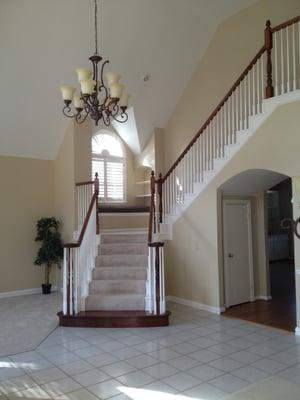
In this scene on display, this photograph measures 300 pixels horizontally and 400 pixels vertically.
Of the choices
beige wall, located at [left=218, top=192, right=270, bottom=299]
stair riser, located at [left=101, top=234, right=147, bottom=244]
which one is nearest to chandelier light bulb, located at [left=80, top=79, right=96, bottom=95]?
stair riser, located at [left=101, top=234, right=147, bottom=244]

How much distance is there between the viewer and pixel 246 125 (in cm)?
572

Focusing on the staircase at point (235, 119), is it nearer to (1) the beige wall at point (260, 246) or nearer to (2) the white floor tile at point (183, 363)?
(1) the beige wall at point (260, 246)

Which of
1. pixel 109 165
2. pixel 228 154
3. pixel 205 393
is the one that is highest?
pixel 109 165

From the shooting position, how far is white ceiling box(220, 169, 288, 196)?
5961 mm

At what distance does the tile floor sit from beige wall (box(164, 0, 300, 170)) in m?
Answer: 4.66

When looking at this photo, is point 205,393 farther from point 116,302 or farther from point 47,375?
point 116,302

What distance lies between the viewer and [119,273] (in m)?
6.61

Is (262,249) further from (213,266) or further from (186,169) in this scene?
(186,169)

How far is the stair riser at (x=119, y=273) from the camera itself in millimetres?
6562

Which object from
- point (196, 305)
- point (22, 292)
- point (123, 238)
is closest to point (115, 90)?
point (123, 238)

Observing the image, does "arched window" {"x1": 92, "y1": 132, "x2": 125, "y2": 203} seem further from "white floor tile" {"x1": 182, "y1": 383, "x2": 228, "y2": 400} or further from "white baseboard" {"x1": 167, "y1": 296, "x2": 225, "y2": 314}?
"white floor tile" {"x1": 182, "y1": 383, "x2": 228, "y2": 400}

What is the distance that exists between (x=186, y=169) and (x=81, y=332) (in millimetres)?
3330

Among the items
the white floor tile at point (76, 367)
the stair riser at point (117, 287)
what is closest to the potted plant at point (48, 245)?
the stair riser at point (117, 287)

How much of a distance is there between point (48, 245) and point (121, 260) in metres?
2.06
